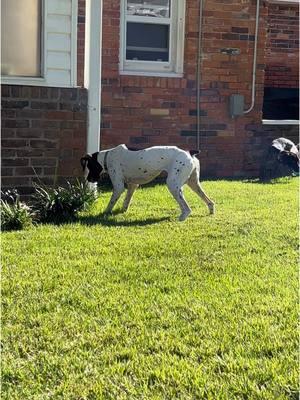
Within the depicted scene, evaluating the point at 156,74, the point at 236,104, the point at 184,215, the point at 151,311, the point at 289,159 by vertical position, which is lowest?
the point at 151,311

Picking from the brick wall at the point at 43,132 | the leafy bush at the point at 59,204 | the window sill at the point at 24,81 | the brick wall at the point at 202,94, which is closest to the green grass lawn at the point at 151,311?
the leafy bush at the point at 59,204

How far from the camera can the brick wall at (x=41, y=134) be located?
7.18m

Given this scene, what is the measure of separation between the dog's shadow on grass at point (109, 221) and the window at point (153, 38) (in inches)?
153

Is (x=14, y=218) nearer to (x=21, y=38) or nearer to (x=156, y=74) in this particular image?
(x=21, y=38)

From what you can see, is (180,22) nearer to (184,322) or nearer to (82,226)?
(82,226)

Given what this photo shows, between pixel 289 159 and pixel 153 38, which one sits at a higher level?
pixel 153 38

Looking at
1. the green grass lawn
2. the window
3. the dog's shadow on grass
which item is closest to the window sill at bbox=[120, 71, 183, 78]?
the window

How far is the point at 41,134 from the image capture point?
24.1 feet

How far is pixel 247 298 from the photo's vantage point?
3.86m

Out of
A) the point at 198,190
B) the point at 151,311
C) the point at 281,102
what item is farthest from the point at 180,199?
the point at 281,102

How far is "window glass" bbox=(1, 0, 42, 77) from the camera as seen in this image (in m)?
Result: 6.99

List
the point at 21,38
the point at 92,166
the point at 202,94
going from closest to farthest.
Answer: the point at 92,166
the point at 21,38
the point at 202,94

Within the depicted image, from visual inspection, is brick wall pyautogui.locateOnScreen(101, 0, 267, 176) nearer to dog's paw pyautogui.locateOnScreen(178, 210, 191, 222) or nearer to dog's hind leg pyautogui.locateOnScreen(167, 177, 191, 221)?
dog's hind leg pyautogui.locateOnScreen(167, 177, 191, 221)

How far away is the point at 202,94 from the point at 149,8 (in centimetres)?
166
